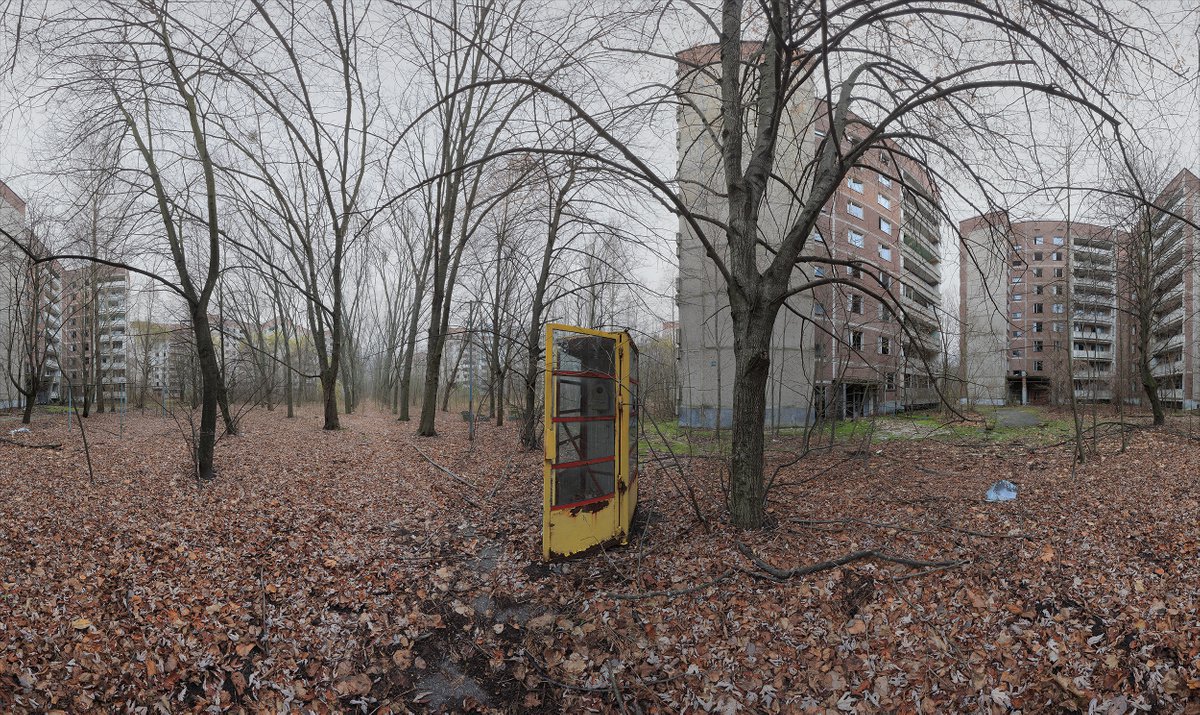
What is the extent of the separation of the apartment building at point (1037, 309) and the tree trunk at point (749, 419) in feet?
5.68

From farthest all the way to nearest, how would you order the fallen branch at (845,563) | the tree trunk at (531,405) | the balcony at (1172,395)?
the balcony at (1172,395)
the tree trunk at (531,405)
the fallen branch at (845,563)

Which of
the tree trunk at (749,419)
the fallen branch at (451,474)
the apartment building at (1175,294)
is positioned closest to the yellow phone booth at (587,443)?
the tree trunk at (749,419)

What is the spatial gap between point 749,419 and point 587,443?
167cm

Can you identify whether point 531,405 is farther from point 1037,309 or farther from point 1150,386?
point 1037,309

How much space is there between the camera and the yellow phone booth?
5.17m

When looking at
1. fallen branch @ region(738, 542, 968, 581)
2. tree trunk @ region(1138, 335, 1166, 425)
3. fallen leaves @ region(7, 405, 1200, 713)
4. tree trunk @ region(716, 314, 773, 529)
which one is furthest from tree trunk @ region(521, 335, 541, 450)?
tree trunk @ region(1138, 335, 1166, 425)

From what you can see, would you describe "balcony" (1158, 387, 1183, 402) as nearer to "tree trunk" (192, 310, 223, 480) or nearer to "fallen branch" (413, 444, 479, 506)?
"fallen branch" (413, 444, 479, 506)

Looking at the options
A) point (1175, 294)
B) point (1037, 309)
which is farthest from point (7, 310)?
point (1037, 309)

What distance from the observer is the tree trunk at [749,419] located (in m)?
5.14

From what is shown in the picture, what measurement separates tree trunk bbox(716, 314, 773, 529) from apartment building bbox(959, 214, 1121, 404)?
1.73 meters

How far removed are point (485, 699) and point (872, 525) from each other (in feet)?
13.4

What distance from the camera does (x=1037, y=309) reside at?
54.7 meters

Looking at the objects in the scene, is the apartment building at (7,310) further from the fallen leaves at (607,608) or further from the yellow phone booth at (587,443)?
the yellow phone booth at (587,443)

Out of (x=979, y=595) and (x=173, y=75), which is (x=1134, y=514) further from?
(x=173, y=75)
